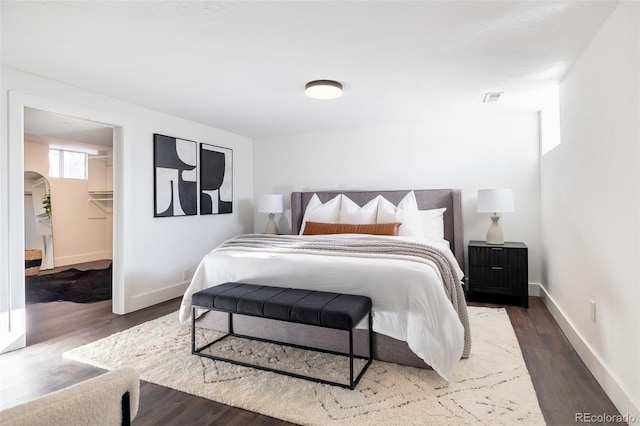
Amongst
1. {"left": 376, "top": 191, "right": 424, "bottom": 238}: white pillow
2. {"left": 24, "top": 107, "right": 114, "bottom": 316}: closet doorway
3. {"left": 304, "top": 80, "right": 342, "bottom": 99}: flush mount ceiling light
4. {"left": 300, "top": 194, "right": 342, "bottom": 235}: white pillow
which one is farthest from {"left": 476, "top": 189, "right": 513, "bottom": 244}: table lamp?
{"left": 24, "top": 107, "right": 114, "bottom": 316}: closet doorway

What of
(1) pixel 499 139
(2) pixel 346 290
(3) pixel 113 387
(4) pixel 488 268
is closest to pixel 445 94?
(1) pixel 499 139

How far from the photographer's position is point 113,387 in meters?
0.82

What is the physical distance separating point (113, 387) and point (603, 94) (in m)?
2.79

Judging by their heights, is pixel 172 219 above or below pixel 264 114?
below

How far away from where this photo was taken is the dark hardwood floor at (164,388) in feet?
6.08

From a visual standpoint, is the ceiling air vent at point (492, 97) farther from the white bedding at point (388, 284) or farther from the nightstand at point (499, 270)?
the white bedding at point (388, 284)

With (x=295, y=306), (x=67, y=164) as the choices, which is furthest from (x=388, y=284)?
(x=67, y=164)

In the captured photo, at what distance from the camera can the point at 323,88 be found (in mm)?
2982

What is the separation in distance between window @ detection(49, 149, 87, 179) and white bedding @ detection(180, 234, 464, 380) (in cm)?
520

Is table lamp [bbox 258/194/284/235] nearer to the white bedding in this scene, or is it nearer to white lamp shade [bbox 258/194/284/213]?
white lamp shade [bbox 258/194/284/213]

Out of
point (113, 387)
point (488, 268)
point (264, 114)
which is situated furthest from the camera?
point (264, 114)

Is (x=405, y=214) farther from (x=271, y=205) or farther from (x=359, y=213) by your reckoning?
(x=271, y=205)

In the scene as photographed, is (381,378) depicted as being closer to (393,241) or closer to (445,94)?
(393,241)

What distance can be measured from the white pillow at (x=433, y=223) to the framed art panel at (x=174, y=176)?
291cm
